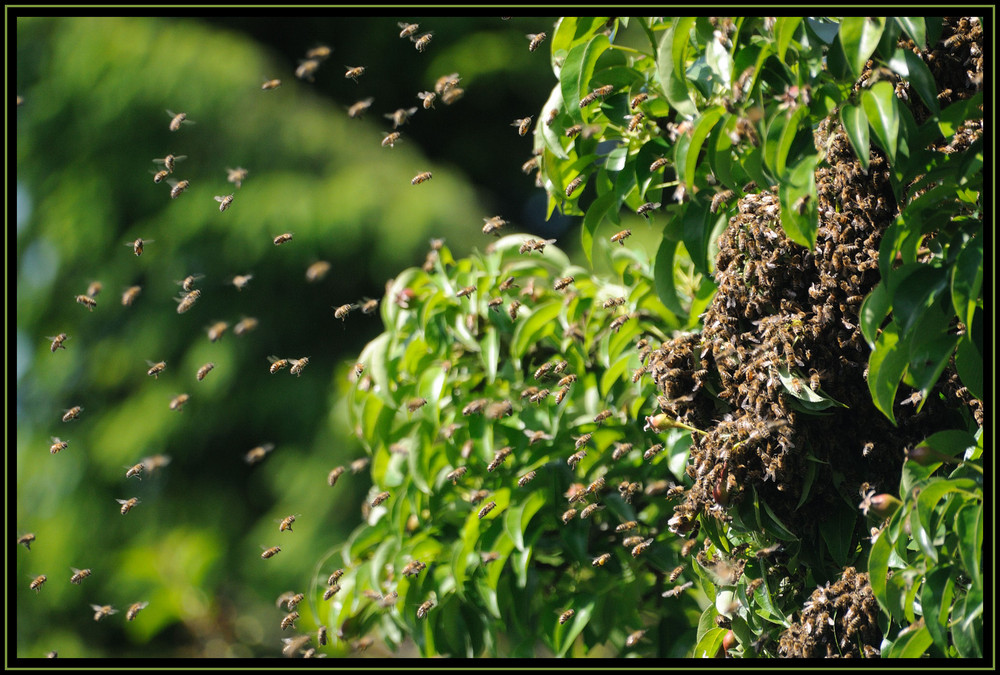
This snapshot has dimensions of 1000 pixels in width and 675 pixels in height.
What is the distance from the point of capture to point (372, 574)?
2.24 m

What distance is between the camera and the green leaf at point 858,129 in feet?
4.14

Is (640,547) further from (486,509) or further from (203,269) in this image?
(203,269)

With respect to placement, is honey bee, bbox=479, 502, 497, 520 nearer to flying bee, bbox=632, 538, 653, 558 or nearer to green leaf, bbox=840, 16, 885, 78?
flying bee, bbox=632, 538, 653, 558

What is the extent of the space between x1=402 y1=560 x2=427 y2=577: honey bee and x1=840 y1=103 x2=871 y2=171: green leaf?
1315 millimetres

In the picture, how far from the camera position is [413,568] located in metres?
2.13

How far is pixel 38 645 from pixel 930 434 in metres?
5.80

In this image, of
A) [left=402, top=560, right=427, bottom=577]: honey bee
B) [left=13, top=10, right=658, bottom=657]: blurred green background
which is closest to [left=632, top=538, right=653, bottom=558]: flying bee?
[left=402, top=560, right=427, bottom=577]: honey bee

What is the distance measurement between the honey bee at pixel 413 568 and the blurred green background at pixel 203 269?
305 cm

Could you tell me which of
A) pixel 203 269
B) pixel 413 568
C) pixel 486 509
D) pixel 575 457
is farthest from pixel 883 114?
pixel 203 269

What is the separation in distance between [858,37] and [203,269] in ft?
16.0

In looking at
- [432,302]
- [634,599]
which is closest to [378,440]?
[432,302]

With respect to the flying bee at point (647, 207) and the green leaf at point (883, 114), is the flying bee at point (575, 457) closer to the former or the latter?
the flying bee at point (647, 207)

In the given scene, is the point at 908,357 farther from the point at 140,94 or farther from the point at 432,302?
the point at 140,94

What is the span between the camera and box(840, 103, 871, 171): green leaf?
1.26 metres
